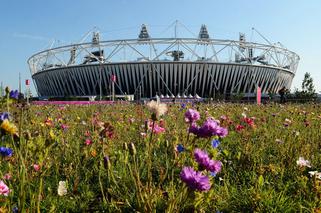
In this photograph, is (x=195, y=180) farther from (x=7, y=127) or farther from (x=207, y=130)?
(x=7, y=127)

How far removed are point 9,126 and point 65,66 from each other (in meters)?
58.6

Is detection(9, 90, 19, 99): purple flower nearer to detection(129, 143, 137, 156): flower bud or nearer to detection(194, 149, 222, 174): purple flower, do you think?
detection(129, 143, 137, 156): flower bud

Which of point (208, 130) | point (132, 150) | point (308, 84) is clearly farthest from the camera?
point (308, 84)

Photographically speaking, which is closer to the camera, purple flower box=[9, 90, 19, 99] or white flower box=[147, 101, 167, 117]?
white flower box=[147, 101, 167, 117]

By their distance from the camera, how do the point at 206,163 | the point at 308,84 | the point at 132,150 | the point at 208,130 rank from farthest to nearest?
the point at 308,84, the point at 132,150, the point at 208,130, the point at 206,163

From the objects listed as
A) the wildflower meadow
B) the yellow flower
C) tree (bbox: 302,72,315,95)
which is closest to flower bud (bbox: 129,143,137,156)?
the wildflower meadow

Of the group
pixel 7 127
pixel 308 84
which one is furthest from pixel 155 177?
pixel 308 84

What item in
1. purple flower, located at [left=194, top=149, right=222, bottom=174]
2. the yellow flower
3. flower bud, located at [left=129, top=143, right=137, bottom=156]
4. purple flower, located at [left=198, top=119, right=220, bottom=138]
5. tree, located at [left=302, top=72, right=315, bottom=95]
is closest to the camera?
the yellow flower

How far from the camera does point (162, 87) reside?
58.0m

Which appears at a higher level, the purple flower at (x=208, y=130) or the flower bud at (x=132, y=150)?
the purple flower at (x=208, y=130)

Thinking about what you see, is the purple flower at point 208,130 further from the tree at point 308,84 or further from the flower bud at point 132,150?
the tree at point 308,84

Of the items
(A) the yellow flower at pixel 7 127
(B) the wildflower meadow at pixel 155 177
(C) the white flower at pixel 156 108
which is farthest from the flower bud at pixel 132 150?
(A) the yellow flower at pixel 7 127

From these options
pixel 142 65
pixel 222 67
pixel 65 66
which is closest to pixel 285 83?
pixel 222 67

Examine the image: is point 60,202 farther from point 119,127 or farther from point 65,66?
Answer: point 65,66
